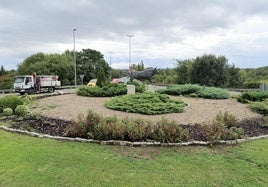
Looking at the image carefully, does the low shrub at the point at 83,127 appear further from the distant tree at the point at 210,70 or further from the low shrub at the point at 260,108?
→ the distant tree at the point at 210,70

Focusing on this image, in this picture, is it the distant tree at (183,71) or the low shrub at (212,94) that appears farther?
the distant tree at (183,71)

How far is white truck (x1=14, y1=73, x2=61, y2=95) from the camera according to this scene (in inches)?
1153

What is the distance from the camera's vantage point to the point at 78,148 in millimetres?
7391

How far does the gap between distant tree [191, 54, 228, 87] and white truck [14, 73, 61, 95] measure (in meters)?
18.8

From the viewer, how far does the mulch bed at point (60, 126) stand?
9008 mm

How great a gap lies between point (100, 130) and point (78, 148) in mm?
945

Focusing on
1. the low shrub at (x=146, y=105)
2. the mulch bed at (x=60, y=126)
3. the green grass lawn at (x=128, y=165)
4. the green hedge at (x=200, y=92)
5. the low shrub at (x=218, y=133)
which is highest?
the green hedge at (x=200, y=92)

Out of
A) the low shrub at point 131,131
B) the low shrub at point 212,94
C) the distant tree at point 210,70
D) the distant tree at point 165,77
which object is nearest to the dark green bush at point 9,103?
the low shrub at point 131,131

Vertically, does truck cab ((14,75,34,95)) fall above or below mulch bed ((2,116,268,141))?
above

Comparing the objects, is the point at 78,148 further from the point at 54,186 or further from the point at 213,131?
the point at 213,131

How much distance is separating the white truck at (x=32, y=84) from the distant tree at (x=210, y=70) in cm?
1877

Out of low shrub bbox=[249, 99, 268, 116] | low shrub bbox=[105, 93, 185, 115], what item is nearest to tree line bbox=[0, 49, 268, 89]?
low shrub bbox=[105, 93, 185, 115]

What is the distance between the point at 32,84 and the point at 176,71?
22.7m

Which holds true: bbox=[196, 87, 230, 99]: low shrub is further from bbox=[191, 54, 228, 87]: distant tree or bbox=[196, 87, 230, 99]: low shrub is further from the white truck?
bbox=[191, 54, 228, 87]: distant tree
